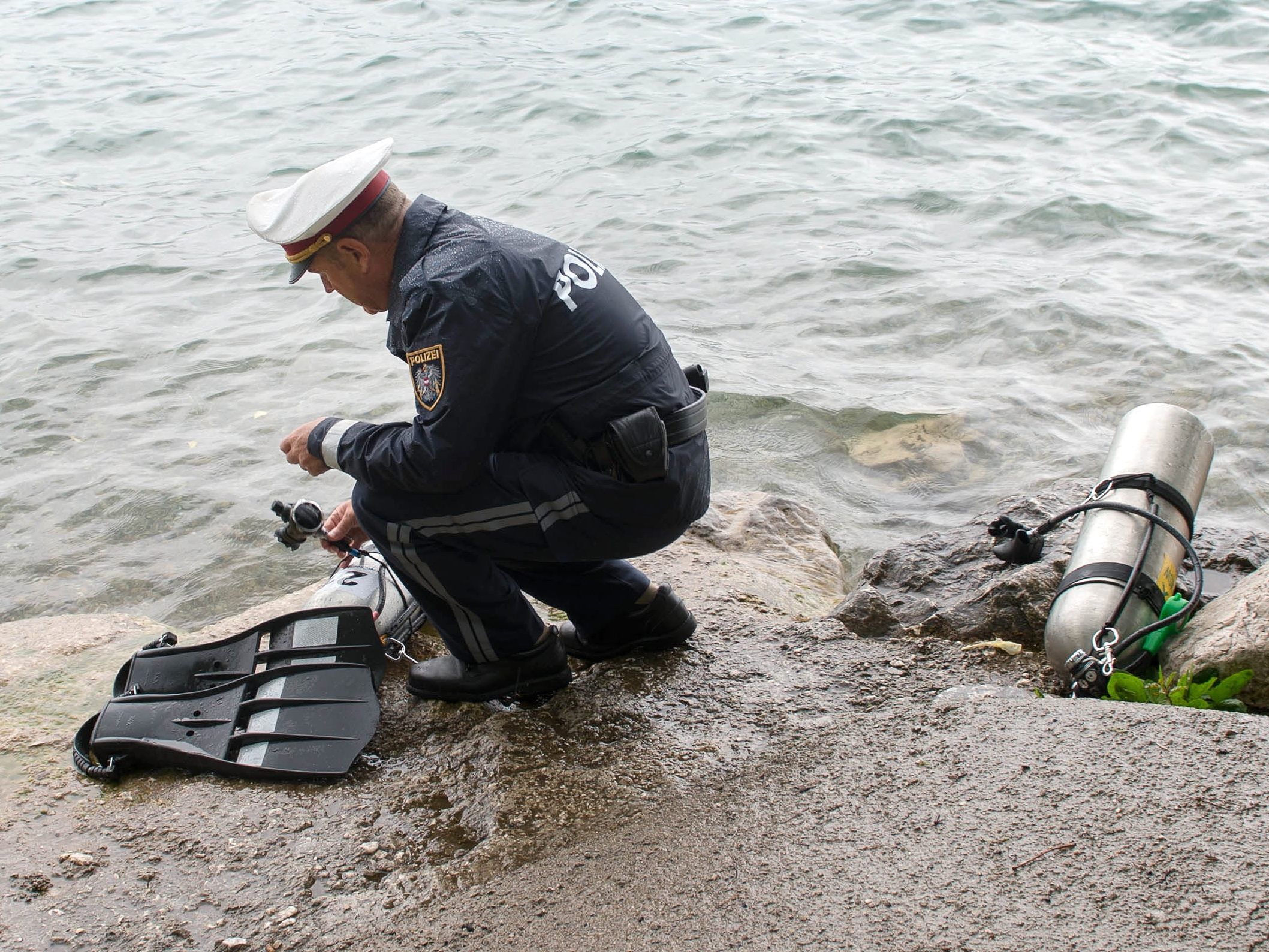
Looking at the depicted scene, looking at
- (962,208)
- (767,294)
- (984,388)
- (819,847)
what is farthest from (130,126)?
(819,847)

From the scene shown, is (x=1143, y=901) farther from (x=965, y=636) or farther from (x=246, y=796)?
(x=246, y=796)

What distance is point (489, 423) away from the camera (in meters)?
2.72

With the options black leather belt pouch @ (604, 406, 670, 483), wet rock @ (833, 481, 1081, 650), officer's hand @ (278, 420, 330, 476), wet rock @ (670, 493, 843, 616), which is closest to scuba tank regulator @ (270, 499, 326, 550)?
officer's hand @ (278, 420, 330, 476)

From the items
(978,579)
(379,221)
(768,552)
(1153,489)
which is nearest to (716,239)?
(768,552)

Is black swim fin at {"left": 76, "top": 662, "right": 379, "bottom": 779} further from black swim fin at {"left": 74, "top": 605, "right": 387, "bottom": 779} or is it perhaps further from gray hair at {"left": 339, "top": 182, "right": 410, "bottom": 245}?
gray hair at {"left": 339, "top": 182, "right": 410, "bottom": 245}

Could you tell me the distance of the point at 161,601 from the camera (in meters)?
4.75

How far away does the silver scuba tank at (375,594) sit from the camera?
3.49m

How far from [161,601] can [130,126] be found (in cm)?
913

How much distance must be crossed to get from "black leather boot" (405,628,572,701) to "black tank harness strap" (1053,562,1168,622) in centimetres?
145

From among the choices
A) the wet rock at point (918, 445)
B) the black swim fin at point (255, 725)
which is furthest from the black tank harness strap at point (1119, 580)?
the wet rock at point (918, 445)

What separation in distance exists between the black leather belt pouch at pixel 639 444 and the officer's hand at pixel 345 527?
2.67 feet

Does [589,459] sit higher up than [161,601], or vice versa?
[589,459]

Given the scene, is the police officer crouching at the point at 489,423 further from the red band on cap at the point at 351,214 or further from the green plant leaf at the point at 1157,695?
the green plant leaf at the point at 1157,695

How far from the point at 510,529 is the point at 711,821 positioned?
938 mm
